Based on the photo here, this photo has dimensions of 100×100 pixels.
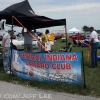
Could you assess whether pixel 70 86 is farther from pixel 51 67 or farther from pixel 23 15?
pixel 23 15

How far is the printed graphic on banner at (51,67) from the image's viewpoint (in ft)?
20.1

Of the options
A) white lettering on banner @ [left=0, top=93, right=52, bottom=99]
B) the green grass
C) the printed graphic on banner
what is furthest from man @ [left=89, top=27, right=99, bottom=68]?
→ white lettering on banner @ [left=0, top=93, right=52, bottom=99]

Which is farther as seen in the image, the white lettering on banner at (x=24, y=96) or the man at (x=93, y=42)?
the man at (x=93, y=42)

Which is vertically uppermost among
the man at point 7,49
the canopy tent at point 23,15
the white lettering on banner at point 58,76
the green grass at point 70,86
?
the canopy tent at point 23,15

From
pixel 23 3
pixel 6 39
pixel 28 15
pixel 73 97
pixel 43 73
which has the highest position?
pixel 23 3

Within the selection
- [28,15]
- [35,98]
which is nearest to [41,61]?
[35,98]

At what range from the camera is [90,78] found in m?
7.43

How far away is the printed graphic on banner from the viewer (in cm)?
612

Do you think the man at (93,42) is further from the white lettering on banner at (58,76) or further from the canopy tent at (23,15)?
the white lettering on banner at (58,76)

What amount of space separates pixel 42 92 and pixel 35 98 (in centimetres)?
56

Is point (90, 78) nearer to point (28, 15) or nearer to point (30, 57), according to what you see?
point (30, 57)

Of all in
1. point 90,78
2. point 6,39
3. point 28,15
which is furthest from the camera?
point 28,15

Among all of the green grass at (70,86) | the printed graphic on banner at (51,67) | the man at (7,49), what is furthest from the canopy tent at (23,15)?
the green grass at (70,86)

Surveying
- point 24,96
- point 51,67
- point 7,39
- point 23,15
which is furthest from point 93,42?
point 24,96
